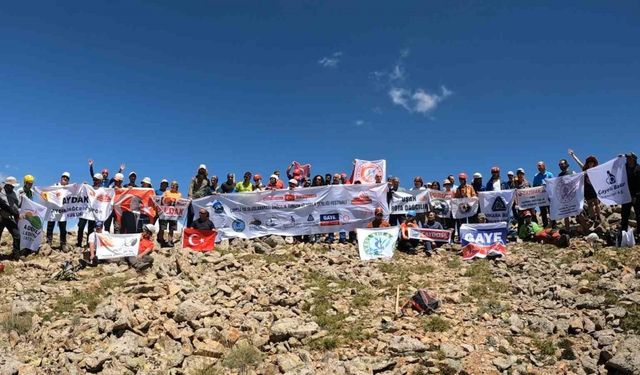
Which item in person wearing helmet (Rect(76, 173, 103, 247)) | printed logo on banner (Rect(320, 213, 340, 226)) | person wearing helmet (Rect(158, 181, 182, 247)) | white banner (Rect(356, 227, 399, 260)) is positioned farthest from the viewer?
printed logo on banner (Rect(320, 213, 340, 226))

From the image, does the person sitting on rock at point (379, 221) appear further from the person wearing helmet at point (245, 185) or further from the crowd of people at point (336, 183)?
the person wearing helmet at point (245, 185)

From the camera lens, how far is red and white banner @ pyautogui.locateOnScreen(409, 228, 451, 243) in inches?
691

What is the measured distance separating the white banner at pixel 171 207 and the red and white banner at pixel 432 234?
333 inches

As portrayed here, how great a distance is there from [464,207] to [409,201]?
209cm

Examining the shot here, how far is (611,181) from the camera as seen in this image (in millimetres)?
16578

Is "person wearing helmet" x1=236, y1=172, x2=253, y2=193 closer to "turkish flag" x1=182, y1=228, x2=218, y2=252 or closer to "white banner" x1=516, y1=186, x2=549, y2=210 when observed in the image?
"turkish flag" x1=182, y1=228, x2=218, y2=252

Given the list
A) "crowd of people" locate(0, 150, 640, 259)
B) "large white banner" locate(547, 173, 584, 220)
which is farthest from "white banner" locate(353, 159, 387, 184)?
"large white banner" locate(547, 173, 584, 220)

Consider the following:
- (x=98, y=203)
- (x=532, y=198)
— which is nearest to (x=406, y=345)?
(x=532, y=198)

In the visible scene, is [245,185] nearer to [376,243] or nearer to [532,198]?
[376,243]

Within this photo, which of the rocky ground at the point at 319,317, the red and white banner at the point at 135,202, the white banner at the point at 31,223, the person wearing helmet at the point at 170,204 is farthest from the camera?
the person wearing helmet at the point at 170,204

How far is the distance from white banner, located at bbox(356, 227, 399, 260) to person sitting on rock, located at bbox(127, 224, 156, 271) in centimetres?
676

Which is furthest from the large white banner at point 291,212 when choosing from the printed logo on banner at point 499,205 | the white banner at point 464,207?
the printed logo on banner at point 499,205

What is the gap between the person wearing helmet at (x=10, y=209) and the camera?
15.9 meters

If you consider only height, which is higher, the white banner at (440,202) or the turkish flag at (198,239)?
the white banner at (440,202)
